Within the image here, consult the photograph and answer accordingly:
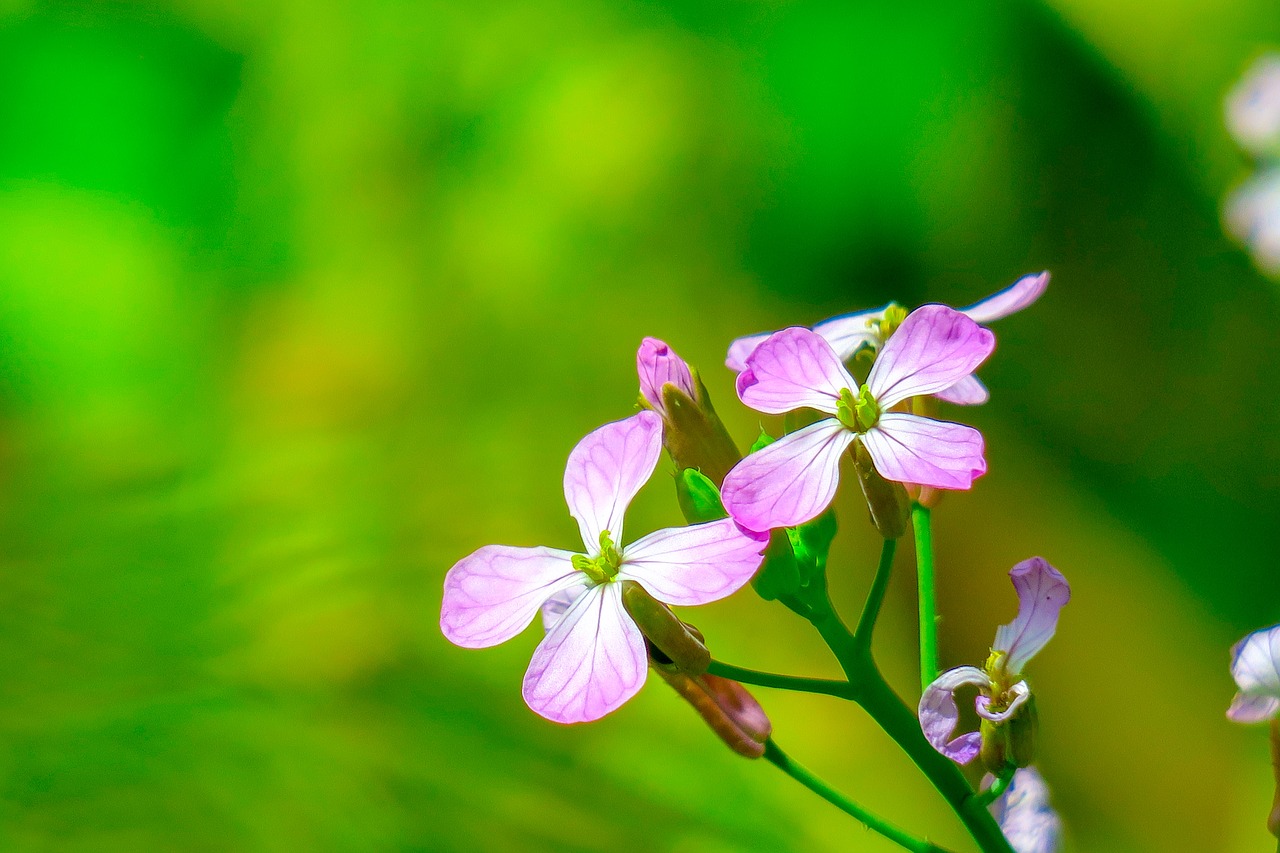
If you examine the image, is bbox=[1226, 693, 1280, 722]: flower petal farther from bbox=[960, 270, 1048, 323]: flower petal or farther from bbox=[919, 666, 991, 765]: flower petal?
bbox=[960, 270, 1048, 323]: flower petal

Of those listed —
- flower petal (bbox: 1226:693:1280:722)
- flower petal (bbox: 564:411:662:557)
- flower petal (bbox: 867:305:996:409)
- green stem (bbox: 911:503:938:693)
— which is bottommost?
flower petal (bbox: 1226:693:1280:722)

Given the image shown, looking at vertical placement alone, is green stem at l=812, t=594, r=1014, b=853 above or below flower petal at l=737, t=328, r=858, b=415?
below

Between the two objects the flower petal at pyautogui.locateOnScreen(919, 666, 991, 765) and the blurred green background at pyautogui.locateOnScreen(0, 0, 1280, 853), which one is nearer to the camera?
the flower petal at pyautogui.locateOnScreen(919, 666, 991, 765)

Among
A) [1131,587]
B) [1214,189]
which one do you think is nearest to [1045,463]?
[1131,587]

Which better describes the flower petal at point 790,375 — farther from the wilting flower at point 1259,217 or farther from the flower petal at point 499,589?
the wilting flower at point 1259,217

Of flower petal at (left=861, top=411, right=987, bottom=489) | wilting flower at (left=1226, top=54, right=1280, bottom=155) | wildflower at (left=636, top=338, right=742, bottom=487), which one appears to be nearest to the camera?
flower petal at (left=861, top=411, right=987, bottom=489)

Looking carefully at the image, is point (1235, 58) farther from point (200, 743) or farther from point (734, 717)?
point (200, 743)

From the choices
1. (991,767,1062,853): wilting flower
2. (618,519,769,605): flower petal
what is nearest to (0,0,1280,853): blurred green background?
(991,767,1062,853): wilting flower
